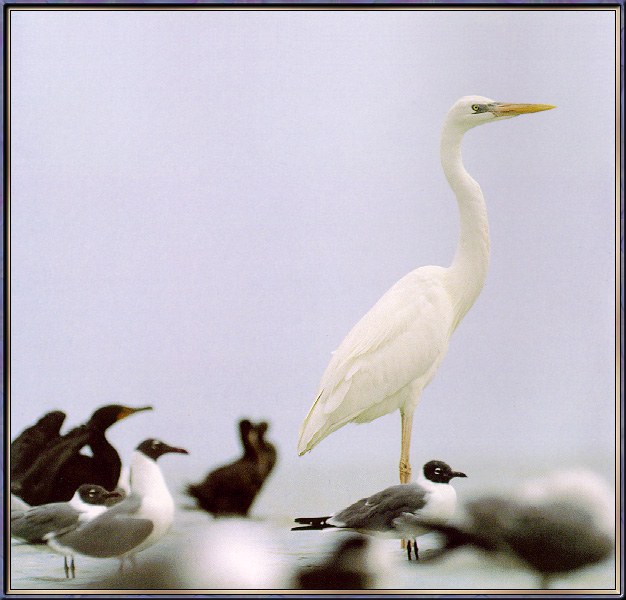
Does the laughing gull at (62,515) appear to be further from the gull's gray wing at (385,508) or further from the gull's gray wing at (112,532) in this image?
the gull's gray wing at (385,508)

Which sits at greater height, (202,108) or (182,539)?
(202,108)

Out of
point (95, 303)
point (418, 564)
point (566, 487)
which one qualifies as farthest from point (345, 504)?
point (95, 303)

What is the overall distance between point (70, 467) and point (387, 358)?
→ 1.07 meters

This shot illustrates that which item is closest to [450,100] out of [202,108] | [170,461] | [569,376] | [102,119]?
A: [202,108]

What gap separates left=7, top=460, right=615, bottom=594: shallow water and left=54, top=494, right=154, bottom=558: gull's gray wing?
0.29 ft

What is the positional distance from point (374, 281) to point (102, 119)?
1.05 m

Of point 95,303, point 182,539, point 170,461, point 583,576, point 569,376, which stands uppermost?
point 95,303

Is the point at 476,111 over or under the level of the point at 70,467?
over

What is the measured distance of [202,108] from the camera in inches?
91.6

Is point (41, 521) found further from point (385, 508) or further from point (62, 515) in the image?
point (385, 508)

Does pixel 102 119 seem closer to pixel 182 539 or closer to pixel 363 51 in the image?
pixel 363 51

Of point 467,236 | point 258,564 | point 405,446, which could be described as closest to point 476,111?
point 467,236

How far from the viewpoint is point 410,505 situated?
83.3 inches

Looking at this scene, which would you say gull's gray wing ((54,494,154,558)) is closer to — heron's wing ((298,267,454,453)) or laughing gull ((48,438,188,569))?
laughing gull ((48,438,188,569))
